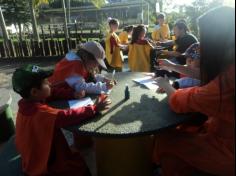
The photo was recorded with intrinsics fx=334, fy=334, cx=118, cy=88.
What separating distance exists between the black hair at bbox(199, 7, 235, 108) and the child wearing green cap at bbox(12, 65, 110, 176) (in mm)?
1032

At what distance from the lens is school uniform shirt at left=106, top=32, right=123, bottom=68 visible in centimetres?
748

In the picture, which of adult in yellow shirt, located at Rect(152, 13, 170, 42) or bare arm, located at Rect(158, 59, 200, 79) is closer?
bare arm, located at Rect(158, 59, 200, 79)

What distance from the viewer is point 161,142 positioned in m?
2.65

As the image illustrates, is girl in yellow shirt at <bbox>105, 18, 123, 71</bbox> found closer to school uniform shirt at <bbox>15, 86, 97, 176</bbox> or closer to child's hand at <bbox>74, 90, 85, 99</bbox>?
child's hand at <bbox>74, 90, 85, 99</bbox>

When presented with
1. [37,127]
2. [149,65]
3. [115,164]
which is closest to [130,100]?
[115,164]

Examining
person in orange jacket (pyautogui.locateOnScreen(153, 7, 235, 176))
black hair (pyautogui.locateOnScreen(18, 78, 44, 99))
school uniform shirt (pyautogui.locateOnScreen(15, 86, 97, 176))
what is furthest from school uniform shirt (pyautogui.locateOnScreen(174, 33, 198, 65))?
black hair (pyautogui.locateOnScreen(18, 78, 44, 99))

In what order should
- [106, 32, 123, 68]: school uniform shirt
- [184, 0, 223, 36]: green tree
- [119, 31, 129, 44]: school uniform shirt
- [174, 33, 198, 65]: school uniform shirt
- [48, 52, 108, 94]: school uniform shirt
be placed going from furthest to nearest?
[184, 0, 223, 36]: green tree
[119, 31, 129, 44]: school uniform shirt
[106, 32, 123, 68]: school uniform shirt
[174, 33, 198, 65]: school uniform shirt
[48, 52, 108, 94]: school uniform shirt

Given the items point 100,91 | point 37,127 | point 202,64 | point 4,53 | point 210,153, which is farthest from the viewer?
point 4,53

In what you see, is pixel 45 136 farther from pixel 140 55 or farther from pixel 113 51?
pixel 113 51

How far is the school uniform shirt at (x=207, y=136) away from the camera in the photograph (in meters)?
2.08

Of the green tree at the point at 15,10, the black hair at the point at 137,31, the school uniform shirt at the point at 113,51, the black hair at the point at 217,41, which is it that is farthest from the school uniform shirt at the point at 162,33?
the green tree at the point at 15,10

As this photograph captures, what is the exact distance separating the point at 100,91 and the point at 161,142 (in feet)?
2.91

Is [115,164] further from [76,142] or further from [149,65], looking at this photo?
[149,65]

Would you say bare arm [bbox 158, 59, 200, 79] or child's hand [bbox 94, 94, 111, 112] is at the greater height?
bare arm [bbox 158, 59, 200, 79]
